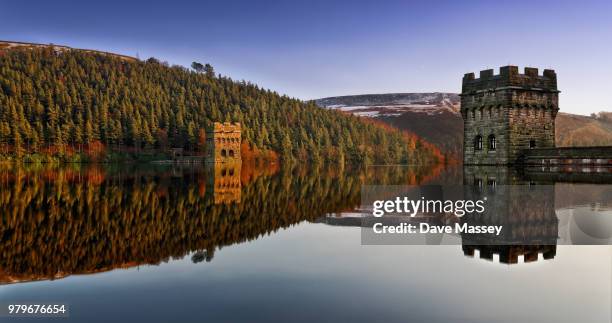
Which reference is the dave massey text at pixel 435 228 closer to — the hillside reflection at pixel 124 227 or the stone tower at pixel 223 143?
the hillside reflection at pixel 124 227

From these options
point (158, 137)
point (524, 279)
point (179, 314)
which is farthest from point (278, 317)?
point (158, 137)

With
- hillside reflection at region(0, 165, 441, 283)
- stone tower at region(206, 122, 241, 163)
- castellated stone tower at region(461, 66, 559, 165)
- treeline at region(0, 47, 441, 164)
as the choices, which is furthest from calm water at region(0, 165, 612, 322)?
treeline at region(0, 47, 441, 164)

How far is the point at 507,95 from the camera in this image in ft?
130

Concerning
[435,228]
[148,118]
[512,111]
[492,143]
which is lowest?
[435,228]

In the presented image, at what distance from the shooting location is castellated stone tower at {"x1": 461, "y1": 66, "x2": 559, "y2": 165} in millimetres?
39781

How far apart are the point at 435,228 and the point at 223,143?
112 meters

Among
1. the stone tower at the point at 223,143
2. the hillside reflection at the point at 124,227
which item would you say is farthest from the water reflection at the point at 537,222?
the stone tower at the point at 223,143

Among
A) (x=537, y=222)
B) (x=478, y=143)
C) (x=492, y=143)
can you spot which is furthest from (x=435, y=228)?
(x=478, y=143)

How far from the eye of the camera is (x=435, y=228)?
11.4 metres

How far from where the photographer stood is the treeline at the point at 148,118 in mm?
124438

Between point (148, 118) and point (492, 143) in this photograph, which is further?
point (148, 118)

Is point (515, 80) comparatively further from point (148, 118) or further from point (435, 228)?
point (148, 118)

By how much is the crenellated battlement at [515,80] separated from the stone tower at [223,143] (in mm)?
81848

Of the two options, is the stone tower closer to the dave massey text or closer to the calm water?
the dave massey text
